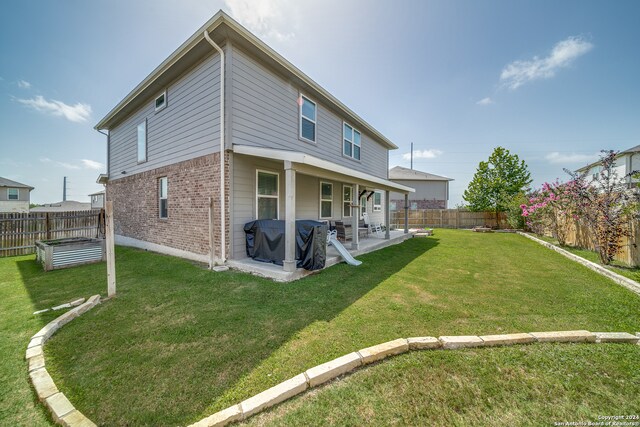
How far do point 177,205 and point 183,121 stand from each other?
2.60 metres

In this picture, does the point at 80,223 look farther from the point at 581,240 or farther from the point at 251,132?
the point at 581,240

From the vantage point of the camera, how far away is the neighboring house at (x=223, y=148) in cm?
604

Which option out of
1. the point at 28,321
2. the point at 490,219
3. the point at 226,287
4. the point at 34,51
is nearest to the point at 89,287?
the point at 28,321

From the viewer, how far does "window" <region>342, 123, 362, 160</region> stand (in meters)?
10.9

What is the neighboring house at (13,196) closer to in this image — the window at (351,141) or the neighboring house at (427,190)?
the window at (351,141)

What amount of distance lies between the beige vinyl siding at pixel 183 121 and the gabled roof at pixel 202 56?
22 cm

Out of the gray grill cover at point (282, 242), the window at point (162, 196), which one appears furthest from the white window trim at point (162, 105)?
the gray grill cover at point (282, 242)

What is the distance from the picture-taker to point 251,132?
259 inches

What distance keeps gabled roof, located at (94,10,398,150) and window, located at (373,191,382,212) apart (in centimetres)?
561

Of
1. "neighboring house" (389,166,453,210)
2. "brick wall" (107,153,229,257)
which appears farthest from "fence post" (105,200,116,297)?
"neighboring house" (389,166,453,210)

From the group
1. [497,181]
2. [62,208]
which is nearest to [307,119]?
[497,181]

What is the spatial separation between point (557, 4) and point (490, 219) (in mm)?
14839

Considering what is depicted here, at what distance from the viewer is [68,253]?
653 centimetres

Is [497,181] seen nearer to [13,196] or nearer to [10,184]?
[10,184]
